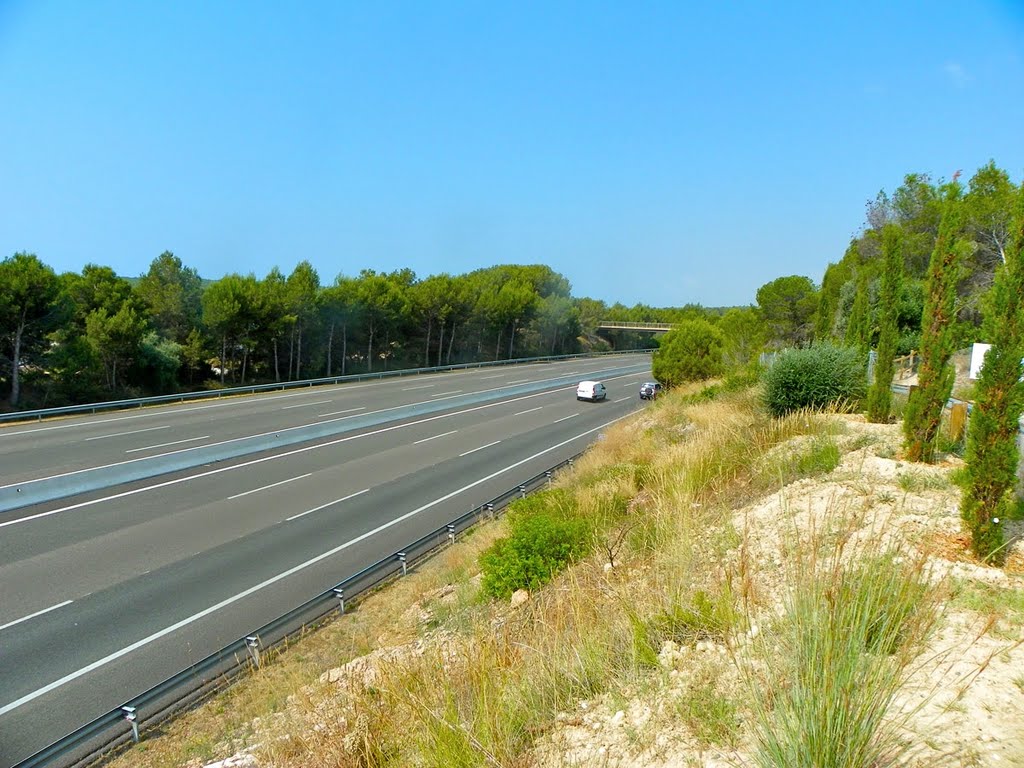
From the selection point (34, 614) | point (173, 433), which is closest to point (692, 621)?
point (34, 614)


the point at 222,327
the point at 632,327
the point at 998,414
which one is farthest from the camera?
the point at 632,327

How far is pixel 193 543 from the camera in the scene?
45.9ft

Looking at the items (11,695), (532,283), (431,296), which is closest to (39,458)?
(11,695)

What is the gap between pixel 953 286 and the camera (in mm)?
11492

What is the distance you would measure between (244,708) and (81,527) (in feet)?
32.1

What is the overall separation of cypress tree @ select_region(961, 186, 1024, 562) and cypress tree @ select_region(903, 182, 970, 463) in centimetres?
428

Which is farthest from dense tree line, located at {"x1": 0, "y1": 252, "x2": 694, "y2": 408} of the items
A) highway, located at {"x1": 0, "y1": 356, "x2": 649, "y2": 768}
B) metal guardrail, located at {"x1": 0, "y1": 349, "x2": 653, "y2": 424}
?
highway, located at {"x1": 0, "y1": 356, "x2": 649, "y2": 768}

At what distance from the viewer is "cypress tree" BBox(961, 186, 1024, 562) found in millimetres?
6836

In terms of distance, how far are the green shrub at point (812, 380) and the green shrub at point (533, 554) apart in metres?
10.1

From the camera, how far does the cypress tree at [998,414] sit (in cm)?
684

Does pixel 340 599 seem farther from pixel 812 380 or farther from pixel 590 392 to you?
pixel 590 392

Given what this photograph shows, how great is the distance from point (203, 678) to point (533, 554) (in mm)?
4719

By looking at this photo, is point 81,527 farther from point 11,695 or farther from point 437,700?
point 437,700

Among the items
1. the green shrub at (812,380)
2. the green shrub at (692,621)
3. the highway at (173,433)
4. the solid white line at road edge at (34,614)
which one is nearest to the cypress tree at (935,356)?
the green shrub at (812,380)
